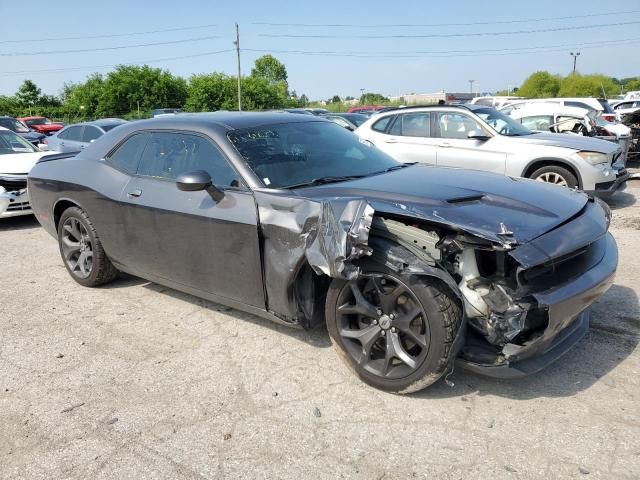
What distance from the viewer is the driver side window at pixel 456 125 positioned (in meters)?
8.20

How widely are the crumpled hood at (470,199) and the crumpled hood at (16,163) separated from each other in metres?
6.26

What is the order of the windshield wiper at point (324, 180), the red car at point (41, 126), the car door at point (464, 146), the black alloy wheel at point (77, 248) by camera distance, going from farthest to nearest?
the red car at point (41, 126)
the car door at point (464, 146)
the black alloy wheel at point (77, 248)
the windshield wiper at point (324, 180)

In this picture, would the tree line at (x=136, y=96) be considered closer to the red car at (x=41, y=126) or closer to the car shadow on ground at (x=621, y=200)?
the red car at (x=41, y=126)

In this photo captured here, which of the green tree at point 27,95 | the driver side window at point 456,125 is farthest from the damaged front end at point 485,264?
the green tree at point 27,95

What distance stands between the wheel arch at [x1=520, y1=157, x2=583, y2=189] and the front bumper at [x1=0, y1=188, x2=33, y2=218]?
726 centimetres

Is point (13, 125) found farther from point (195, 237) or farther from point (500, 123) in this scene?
point (195, 237)

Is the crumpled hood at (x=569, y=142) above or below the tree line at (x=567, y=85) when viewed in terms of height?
below

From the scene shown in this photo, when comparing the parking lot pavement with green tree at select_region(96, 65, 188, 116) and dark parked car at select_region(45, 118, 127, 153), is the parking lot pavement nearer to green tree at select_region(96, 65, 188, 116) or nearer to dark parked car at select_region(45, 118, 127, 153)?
dark parked car at select_region(45, 118, 127, 153)

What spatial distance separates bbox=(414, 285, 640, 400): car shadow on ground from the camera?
3008 mm

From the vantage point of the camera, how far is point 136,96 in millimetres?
50969

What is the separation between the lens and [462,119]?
8289mm

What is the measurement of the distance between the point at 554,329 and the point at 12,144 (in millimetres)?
9204

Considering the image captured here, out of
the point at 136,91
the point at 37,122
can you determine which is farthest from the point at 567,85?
the point at 37,122

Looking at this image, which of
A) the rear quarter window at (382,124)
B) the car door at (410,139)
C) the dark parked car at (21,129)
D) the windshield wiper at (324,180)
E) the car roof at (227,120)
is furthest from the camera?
the dark parked car at (21,129)
